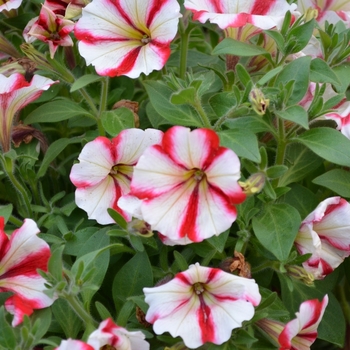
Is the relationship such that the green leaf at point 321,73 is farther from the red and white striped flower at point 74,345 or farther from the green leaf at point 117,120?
the red and white striped flower at point 74,345

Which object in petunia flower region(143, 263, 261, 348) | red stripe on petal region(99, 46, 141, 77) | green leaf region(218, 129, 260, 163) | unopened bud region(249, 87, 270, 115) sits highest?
red stripe on petal region(99, 46, 141, 77)

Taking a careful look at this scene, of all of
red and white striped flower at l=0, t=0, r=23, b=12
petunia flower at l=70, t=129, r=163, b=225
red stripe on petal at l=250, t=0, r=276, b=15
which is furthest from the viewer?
red and white striped flower at l=0, t=0, r=23, b=12

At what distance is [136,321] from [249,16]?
54 cm

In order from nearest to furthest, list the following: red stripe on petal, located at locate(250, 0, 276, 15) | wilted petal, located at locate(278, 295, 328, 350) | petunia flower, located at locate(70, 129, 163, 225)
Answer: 1. wilted petal, located at locate(278, 295, 328, 350)
2. petunia flower, located at locate(70, 129, 163, 225)
3. red stripe on petal, located at locate(250, 0, 276, 15)

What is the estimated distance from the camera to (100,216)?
103 cm

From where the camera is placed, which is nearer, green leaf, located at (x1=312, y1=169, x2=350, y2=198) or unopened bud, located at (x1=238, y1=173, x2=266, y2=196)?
unopened bud, located at (x1=238, y1=173, x2=266, y2=196)

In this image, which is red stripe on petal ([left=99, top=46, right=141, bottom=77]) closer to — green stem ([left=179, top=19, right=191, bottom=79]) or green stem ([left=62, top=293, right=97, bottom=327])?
green stem ([left=179, top=19, right=191, bottom=79])

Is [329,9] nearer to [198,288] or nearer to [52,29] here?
[52,29]

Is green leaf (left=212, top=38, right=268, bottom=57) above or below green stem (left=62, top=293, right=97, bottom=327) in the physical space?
above

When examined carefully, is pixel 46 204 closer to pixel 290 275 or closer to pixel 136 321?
pixel 136 321

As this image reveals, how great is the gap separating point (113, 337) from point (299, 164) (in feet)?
1.68

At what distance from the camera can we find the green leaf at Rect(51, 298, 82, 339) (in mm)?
995

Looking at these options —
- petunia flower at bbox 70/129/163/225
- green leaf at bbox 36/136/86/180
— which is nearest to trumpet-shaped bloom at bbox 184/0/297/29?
petunia flower at bbox 70/129/163/225

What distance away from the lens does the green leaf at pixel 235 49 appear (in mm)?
1055
